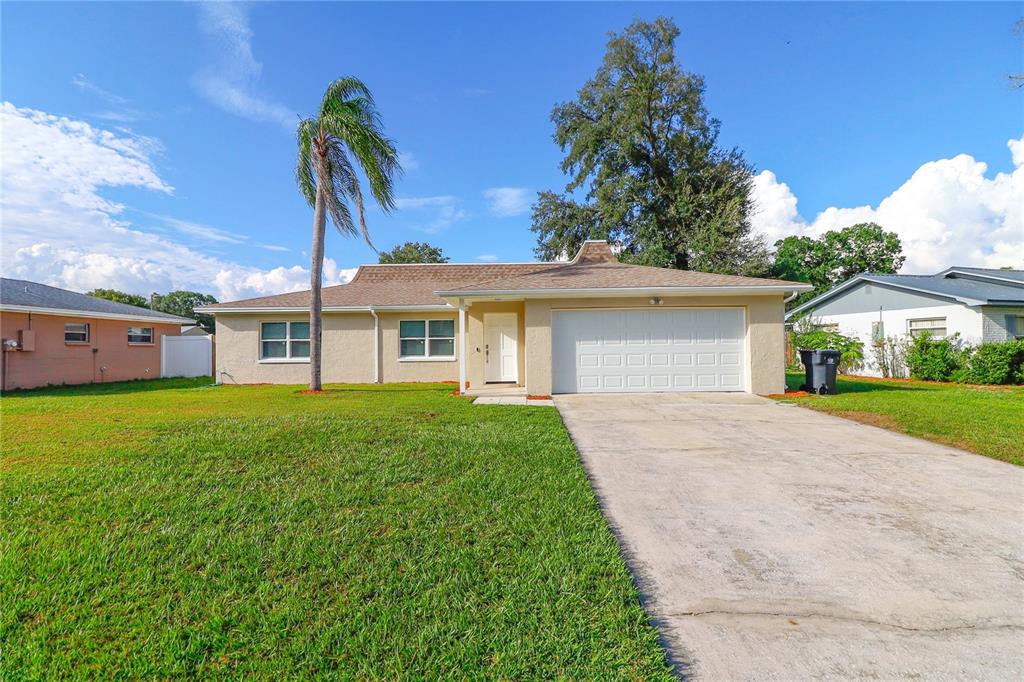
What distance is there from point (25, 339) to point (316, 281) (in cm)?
1102

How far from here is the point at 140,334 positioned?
1786cm

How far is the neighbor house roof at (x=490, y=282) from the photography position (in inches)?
420

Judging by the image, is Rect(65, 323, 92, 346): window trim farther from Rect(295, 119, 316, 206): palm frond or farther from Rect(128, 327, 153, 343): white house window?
Rect(295, 119, 316, 206): palm frond

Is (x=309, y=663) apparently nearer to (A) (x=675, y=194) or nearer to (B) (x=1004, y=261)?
(A) (x=675, y=194)

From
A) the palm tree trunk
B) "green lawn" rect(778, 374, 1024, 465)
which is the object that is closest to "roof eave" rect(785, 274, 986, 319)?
"green lawn" rect(778, 374, 1024, 465)

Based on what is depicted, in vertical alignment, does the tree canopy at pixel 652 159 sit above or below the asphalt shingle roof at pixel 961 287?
above

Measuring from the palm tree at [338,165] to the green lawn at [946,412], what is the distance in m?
11.9

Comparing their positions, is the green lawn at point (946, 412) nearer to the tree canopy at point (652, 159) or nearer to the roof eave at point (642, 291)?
the roof eave at point (642, 291)

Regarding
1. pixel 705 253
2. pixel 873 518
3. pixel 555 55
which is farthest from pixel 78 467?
pixel 705 253

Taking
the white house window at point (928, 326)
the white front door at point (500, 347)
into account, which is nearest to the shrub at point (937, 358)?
the white house window at point (928, 326)

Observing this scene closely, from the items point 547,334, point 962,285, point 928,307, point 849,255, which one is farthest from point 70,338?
point 849,255

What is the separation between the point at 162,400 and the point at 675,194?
25.6 m

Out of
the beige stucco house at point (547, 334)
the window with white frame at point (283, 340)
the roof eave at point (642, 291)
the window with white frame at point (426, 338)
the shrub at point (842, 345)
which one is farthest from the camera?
the shrub at point (842, 345)

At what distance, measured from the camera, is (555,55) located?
43.0 feet
